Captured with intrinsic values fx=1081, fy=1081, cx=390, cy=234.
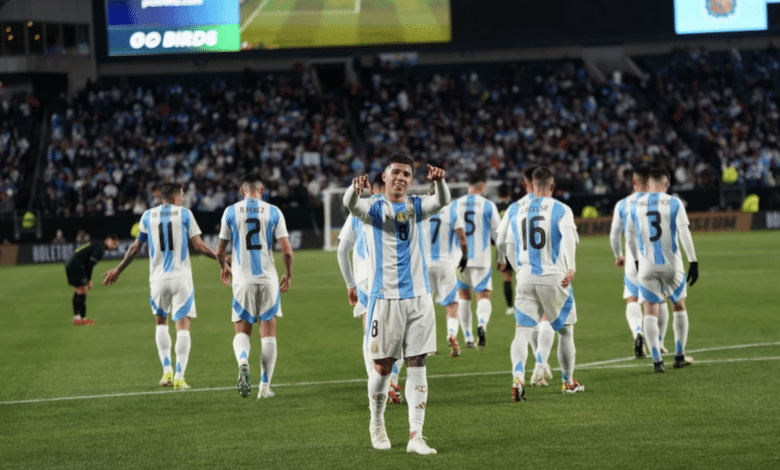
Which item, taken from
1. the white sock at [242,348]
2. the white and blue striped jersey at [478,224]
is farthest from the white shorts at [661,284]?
the white sock at [242,348]

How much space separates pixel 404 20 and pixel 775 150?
17060 millimetres

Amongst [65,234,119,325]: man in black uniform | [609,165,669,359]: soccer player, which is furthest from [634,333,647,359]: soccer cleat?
[65,234,119,325]: man in black uniform

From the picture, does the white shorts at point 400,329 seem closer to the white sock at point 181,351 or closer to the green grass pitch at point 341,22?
the white sock at point 181,351

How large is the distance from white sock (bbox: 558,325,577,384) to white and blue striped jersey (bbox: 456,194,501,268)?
165 inches

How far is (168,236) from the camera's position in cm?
1180

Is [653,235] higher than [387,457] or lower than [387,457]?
higher

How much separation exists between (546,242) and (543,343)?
112 centimetres

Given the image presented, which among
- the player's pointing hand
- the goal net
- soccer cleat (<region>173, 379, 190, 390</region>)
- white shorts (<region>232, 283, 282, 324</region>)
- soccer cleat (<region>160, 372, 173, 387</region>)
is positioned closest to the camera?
the player's pointing hand

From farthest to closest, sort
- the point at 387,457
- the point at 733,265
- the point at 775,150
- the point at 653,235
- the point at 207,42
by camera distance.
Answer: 1. the point at 775,150
2. the point at 207,42
3. the point at 733,265
4. the point at 653,235
5. the point at 387,457

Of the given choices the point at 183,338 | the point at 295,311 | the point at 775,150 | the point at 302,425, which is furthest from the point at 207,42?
the point at 302,425

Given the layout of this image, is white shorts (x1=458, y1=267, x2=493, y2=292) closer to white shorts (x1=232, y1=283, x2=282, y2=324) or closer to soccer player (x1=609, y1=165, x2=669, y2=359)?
soccer player (x1=609, y1=165, x2=669, y2=359)

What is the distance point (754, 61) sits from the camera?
50.1m

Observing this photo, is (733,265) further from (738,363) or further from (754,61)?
(754,61)

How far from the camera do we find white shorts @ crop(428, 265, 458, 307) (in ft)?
45.5
